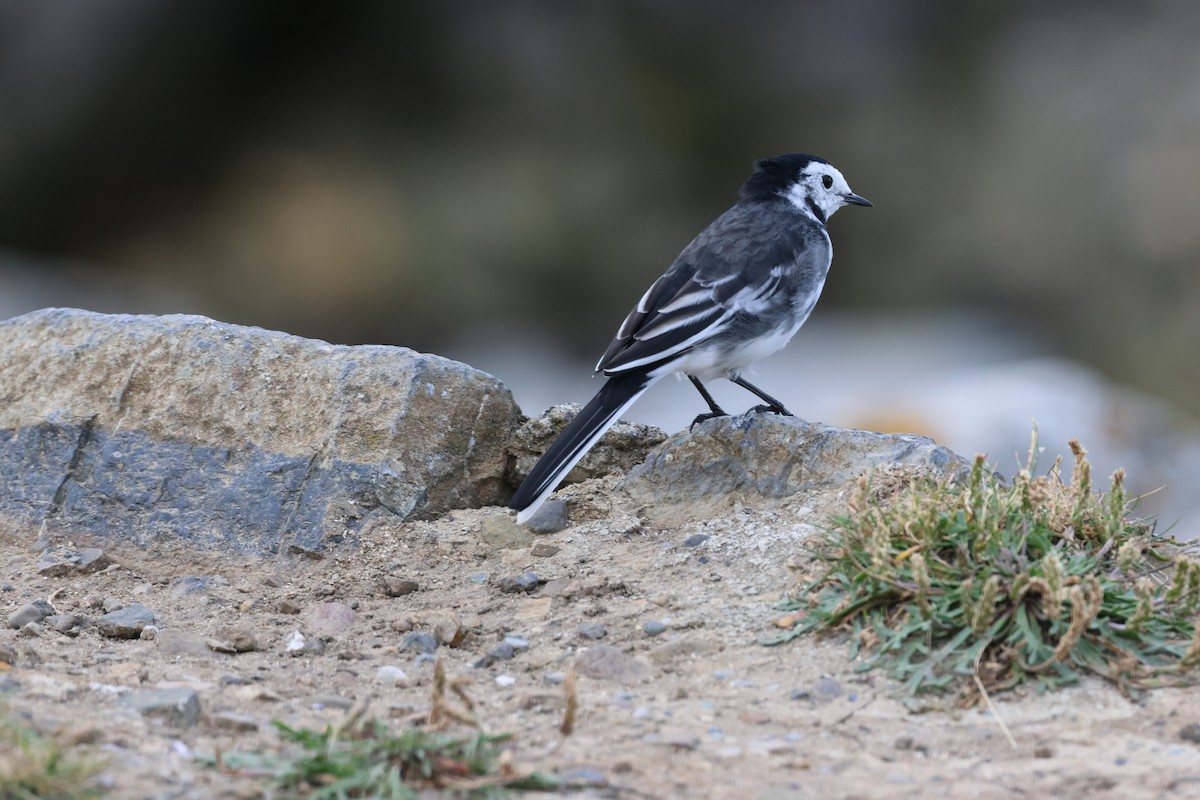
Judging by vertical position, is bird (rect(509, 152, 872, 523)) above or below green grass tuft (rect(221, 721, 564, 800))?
above

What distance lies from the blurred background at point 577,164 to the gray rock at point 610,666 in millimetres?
11982

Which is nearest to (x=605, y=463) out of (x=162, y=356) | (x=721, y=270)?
(x=721, y=270)

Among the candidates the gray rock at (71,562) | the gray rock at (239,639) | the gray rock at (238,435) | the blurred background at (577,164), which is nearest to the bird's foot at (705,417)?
the gray rock at (238,435)

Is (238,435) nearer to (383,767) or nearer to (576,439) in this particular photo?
(576,439)

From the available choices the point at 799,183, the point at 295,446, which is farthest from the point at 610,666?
the point at 799,183

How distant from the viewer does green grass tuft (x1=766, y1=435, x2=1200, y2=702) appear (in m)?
4.09

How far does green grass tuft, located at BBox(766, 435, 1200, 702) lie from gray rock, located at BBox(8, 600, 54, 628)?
8.55 feet

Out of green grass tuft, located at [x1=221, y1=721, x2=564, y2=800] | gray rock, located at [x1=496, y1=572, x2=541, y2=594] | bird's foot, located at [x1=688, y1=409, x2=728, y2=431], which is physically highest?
bird's foot, located at [x1=688, y1=409, x2=728, y2=431]

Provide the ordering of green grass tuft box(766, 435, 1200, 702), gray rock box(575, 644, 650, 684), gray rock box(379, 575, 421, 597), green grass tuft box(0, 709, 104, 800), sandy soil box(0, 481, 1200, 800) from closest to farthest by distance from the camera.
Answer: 1. green grass tuft box(0, 709, 104, 800)
2. sandy soil box(0, 481, 1200, 800)
3. green grass tuft box(766, 435, 1200, 702)
4. gray rock box(575, 644, 650, 684)
5. gray rock box(379, 575, 421, 597)

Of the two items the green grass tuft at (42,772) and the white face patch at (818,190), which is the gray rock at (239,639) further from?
the white face patch at (818,190)

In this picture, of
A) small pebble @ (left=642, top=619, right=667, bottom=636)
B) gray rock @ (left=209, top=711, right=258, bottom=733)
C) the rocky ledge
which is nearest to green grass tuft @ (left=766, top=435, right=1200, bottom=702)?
small pebble @ (left=642, top=619, right=667, bottom=636)

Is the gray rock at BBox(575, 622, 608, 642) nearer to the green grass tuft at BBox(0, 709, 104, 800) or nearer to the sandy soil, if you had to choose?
the sandy soil

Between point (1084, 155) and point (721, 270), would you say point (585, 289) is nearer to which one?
point (1084, 155)

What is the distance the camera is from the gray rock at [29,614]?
188 inches
